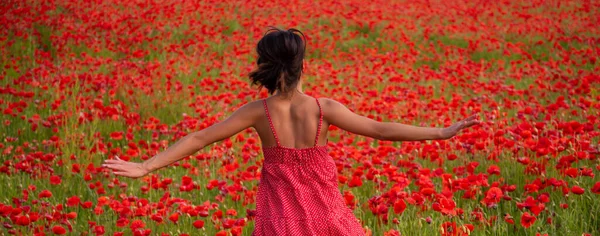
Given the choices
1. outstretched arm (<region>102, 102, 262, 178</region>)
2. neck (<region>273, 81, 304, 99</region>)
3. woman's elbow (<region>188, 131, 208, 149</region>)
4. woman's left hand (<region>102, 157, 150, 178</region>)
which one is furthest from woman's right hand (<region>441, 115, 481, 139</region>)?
woman's left hand (<region>102, 157, 150, 178</region>)

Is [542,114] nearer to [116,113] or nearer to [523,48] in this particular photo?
[116,113]

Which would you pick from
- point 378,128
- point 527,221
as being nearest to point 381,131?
point 378,128

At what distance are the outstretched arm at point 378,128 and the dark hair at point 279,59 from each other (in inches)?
8.2

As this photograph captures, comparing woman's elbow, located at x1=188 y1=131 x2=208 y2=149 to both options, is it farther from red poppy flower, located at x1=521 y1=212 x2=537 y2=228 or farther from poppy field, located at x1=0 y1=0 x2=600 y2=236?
red poppy flower, located at x1=521 y1=212 x2=537 y2=228

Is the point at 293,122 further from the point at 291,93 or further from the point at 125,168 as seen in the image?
the point at 125,168

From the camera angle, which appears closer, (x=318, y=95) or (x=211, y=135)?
(x=211, y=135)

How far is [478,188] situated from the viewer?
3.55 metres

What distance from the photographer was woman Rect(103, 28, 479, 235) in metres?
2.52

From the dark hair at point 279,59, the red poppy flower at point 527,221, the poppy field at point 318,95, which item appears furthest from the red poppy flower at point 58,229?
the red poppy flower at point 527,221

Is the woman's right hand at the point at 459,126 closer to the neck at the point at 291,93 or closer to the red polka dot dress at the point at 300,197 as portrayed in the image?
the red polka dot dress at the point at 300,197

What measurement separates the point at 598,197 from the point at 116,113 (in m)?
4.10

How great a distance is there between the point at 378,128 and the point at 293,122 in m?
0.35

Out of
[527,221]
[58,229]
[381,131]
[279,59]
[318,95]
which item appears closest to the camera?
[279,59]

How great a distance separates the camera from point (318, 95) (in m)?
7.12
